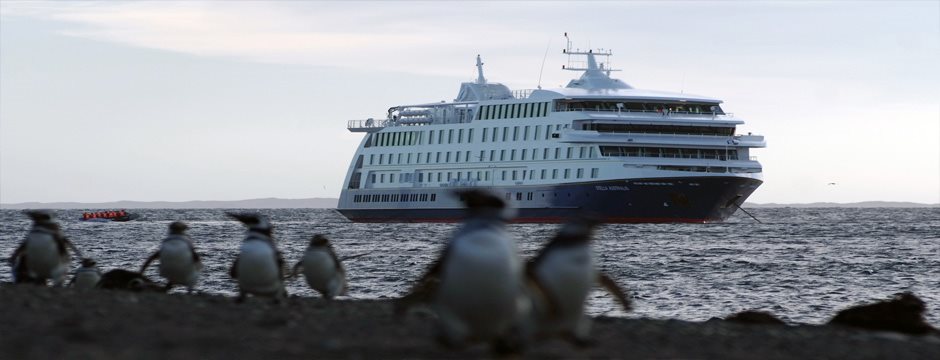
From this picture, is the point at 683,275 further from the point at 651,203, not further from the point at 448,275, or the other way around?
the point at 651,203

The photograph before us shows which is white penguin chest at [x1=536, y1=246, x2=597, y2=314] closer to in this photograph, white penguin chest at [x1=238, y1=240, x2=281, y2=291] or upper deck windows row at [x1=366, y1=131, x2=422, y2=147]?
Answer: white penguin chest at [x1=238, y1=240, x2=281, y2=291]

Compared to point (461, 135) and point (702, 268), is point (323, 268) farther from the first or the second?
point (461, 135)

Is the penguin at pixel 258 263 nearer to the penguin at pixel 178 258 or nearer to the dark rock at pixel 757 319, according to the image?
the penguin at pixel 178 258

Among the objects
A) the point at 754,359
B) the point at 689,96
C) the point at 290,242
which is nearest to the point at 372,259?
the point at 290,242

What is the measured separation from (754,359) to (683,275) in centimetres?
2768

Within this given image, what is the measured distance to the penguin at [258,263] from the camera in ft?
50.4

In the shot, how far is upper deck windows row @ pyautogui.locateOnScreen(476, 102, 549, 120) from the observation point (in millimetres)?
97312

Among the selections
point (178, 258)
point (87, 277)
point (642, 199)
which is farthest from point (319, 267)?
point (642, 199)

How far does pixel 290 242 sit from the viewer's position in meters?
66.4

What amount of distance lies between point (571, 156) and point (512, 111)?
9.86m

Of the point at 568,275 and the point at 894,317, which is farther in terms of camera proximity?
the point at 894,317

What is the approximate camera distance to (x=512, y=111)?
10075cm

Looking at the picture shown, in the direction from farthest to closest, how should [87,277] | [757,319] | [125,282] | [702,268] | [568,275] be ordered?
[702,268] < [87,277] < [125,282] < [757,319] < [568,275]

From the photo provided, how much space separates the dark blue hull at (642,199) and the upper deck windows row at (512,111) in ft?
18.6
